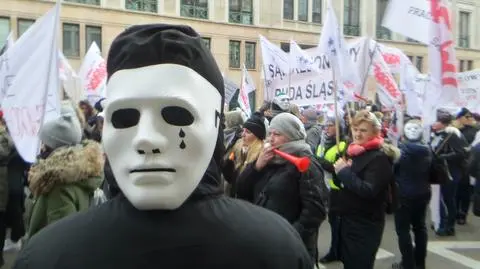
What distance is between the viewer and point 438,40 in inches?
212

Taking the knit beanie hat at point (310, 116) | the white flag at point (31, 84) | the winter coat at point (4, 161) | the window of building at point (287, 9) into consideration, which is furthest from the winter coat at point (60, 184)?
the window of building at point (287, 9)

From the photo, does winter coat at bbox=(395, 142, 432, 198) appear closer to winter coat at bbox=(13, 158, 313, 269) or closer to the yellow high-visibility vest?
the yellow high-visibility vest

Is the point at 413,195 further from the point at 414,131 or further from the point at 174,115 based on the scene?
the point at 174,115

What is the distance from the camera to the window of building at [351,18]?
A: 32062 millimetres

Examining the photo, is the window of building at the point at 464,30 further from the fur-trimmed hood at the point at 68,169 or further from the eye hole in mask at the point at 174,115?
the eye hole in mask at the point at 174,115

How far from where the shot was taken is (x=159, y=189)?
1.25 m

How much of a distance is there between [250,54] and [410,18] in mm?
23997

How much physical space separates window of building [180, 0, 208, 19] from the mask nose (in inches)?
1056

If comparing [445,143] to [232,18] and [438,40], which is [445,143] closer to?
[438,40]

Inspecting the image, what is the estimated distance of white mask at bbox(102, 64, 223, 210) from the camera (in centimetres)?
126

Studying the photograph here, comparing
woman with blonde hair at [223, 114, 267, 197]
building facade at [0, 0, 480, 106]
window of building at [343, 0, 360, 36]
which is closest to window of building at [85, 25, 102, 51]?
building facade at [0, 0, 480, 106]

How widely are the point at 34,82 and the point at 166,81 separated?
321 centimetres

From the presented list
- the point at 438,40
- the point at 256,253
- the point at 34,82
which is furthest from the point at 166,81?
the point at 438,40

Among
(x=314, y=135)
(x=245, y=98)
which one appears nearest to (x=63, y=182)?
(x=314, y=135)
